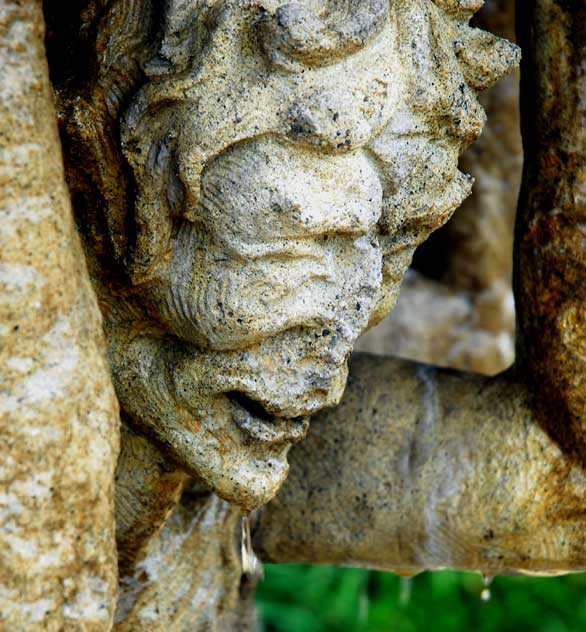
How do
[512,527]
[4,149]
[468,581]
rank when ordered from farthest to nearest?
[468,581], [512,527], [4,149]

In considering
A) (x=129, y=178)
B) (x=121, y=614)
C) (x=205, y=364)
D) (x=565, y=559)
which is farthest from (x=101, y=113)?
(x=565, y=559)

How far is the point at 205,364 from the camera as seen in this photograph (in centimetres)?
105

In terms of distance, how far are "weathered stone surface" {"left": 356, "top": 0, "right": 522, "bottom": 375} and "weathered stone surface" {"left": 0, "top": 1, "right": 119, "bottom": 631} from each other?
3.88 ft

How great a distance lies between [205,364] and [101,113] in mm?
229

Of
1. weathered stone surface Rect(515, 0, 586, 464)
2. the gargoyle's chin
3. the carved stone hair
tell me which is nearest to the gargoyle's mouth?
the gargoyle's chin

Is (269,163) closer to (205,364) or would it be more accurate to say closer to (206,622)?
(205,364)

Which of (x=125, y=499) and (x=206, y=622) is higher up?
(x=125, y=499)

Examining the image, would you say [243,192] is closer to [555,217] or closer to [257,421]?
[257,421]

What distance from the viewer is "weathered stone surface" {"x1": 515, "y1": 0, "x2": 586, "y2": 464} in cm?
120

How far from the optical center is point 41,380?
90 cm

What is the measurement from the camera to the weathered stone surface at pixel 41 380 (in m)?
0.88

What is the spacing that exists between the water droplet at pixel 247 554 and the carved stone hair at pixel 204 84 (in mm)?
411

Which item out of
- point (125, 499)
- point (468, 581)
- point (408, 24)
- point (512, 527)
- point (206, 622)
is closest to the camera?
point (408, 24)

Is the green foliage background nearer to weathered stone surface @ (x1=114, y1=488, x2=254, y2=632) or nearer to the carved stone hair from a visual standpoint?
weathered stone surface @ (x1=114, y1=488, x2=254, y2=632)
